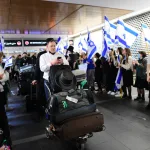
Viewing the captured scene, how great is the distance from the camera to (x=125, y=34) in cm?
489

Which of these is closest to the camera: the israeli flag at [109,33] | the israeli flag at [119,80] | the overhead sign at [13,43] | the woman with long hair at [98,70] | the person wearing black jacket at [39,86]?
the person wearing black jacket at [39,86]

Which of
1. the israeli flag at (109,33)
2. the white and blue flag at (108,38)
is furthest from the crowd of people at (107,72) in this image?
the israeli flag at (109,33)

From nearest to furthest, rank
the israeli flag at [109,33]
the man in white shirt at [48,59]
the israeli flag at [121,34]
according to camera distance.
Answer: the man in white shirt at [48,59]
the israeli flag at [121,34]
the israeli flag at [109,33]

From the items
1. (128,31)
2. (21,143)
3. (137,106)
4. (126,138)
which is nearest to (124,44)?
(128,31)

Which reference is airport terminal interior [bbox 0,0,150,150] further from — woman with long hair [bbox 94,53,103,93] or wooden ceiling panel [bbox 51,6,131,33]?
wooden ceiling panel [bbox 51,6,131,33]

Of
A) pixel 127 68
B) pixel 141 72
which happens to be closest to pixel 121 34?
pixel 127 68

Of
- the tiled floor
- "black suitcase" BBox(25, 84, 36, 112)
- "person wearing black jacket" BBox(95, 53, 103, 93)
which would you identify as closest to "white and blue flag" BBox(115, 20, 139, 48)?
"person wearing black jacket" BBox(95, 53, 103, 93)

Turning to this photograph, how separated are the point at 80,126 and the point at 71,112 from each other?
208 mm

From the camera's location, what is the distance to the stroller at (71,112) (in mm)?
2127

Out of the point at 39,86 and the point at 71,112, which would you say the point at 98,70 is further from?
the point at 71,112

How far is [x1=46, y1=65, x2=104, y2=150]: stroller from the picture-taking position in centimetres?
213

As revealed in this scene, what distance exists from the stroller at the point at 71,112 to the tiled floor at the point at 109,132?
0.38m

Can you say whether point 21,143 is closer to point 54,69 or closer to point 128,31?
point 54,69

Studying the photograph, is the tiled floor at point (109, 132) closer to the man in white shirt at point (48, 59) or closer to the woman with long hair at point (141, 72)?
the woman with long hair at point (141, 72)
